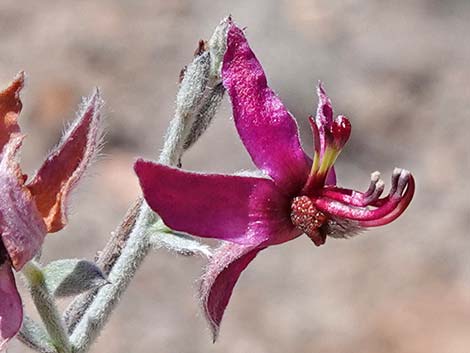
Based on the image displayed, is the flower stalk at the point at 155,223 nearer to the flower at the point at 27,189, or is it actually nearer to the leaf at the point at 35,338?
the leaf at the point at 35,338

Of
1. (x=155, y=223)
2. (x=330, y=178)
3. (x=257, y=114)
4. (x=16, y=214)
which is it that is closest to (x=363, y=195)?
(x=330, y=178)

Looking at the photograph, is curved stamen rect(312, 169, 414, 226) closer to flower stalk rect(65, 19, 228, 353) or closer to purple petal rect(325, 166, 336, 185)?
purple petal rect(325, 166, 336, 185)

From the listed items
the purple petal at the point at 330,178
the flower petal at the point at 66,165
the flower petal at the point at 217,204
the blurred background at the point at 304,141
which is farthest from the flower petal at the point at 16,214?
the blurred background at the point at 304,141

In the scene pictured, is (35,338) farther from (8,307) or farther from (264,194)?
(264,194)

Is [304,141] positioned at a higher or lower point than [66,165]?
lower

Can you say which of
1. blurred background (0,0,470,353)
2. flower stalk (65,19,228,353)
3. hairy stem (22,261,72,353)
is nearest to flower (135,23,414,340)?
flower stalk (65,19,228,353)

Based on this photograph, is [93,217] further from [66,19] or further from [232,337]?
[66,19]
